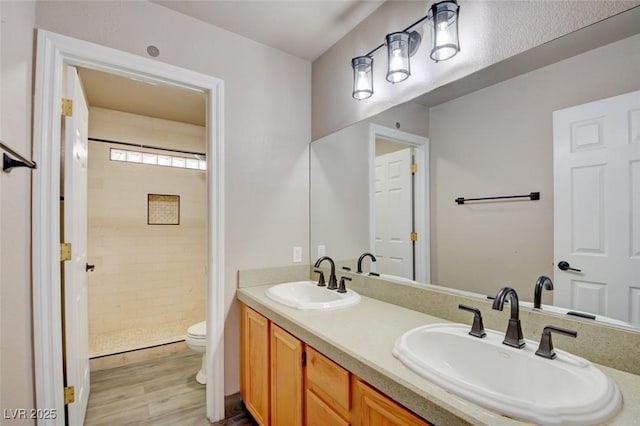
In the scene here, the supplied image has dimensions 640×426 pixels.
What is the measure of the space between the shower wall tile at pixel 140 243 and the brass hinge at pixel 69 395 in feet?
4.45

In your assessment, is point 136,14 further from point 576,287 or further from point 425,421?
point 576,287

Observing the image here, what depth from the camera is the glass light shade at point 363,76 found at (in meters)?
1.77

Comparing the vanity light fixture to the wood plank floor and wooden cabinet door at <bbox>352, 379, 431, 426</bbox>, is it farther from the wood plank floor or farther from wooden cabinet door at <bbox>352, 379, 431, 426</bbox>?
the wood plank floor

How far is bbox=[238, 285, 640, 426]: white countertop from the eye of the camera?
0.70m

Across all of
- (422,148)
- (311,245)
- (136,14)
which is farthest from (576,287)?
(136,14)

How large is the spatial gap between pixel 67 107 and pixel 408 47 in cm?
183

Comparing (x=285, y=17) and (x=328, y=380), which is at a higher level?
(x=285, y=17)

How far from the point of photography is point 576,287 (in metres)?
1.02

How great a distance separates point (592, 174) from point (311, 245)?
169 centimetres

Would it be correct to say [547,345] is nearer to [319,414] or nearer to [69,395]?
[319,414]

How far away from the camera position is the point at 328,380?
1.13 meters

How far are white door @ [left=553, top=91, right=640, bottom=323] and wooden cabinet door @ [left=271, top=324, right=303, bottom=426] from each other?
1.05 meters

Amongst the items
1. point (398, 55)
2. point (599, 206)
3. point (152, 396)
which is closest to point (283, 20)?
point (398, 55)

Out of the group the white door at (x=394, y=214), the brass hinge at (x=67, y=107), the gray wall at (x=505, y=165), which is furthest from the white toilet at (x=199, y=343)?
the gray wall at (x=505, y=165)
